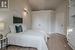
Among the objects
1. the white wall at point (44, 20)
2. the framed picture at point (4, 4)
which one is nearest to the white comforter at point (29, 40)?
the framed picture at point (4, 4)

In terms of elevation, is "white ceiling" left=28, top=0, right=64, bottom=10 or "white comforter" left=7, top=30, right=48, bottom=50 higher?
"white ceiling" left=28, top=0, right=64, bottom=10

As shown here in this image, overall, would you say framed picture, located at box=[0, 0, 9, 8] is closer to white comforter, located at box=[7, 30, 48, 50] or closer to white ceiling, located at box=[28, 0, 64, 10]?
white comforter, located at box=[7, 30, 48, 50]

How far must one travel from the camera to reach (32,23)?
1126 centimetres

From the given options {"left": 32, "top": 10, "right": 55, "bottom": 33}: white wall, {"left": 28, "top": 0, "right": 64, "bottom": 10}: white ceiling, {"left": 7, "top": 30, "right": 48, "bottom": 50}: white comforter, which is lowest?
{"left": 7, "top": 30, "right": 48, "bottom": 50}: white comforter

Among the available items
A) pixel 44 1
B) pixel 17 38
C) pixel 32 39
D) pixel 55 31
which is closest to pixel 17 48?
pixel 17 38

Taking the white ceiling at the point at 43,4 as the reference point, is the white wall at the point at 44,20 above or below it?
below

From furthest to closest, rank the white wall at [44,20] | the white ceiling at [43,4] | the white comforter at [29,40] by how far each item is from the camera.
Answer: the white wall at [44,20] → the white ceiling at [43,4] → the white comforter at [29,40]

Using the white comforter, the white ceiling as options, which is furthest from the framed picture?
the white ceiling

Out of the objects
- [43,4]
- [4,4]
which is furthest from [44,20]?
[4,4]

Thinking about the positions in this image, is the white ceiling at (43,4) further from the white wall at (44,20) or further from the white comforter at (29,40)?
the white comforter at (29,40)

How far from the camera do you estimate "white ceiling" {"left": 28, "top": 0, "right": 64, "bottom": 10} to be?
10.0 metres

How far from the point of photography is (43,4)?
34.3 feet

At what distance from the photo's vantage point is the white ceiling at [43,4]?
32.9ft

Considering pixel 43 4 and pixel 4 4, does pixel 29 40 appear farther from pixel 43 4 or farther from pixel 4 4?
pixel 43 4
